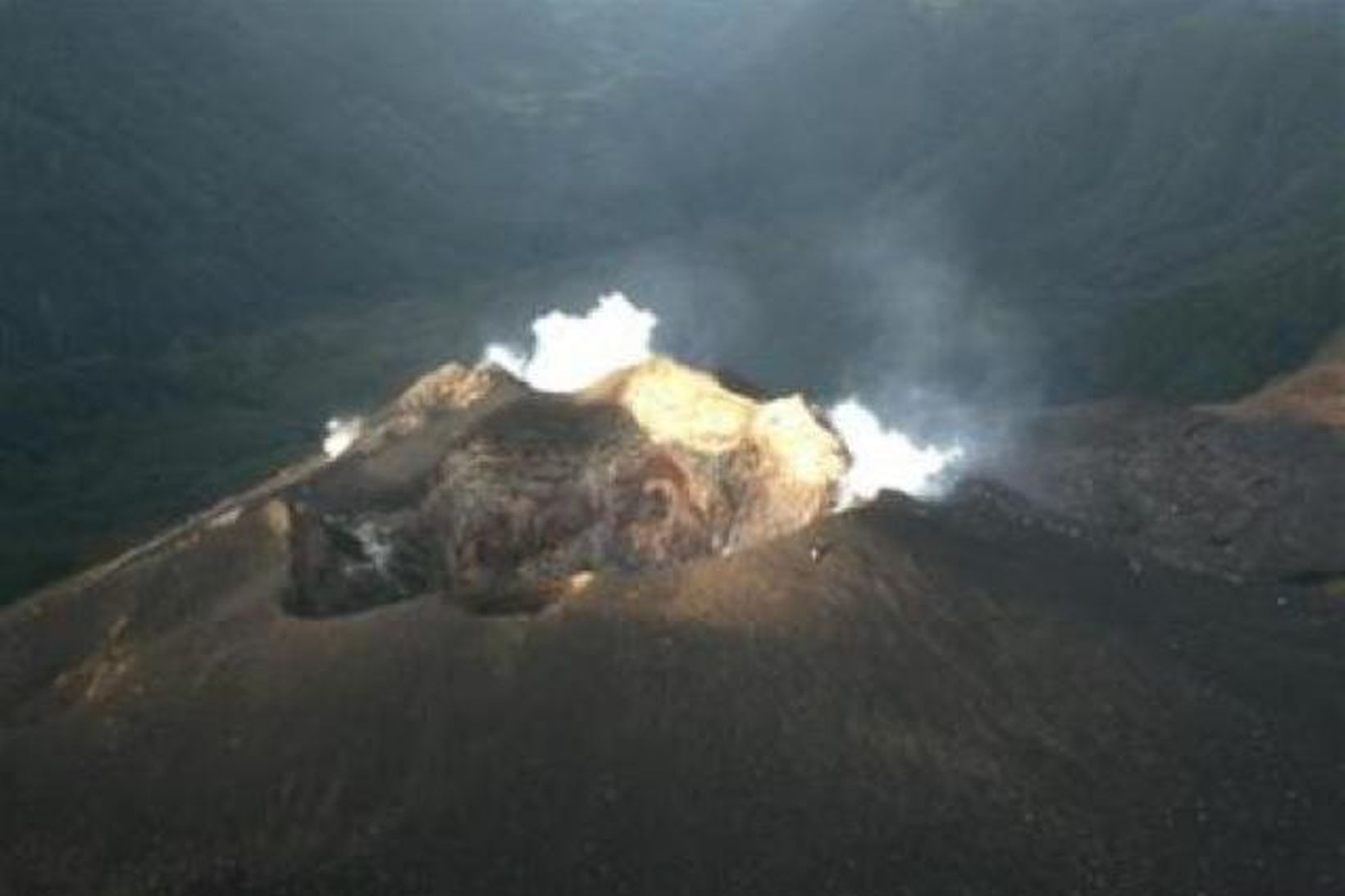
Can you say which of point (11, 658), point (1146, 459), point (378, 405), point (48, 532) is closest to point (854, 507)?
point (11, 658)

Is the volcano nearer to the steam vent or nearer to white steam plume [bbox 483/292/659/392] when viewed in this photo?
the steam vent

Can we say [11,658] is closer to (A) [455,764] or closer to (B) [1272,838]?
(A) [455,764]

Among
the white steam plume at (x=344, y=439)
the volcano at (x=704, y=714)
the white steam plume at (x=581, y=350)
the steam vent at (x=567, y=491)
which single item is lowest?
the volcano at (x=704, y=714)

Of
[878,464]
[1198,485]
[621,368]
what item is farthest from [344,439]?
[1198,485]

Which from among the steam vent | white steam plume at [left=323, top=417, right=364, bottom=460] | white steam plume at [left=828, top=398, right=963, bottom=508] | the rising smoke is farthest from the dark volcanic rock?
white steam plume at [left=323, top=417, right=364, bottom=460]

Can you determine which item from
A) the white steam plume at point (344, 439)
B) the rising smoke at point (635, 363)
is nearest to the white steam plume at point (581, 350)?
the rising smoke at point (635, 363)

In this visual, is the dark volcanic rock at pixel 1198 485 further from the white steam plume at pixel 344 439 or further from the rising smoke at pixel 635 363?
the white steam plume at pixel 344 439
